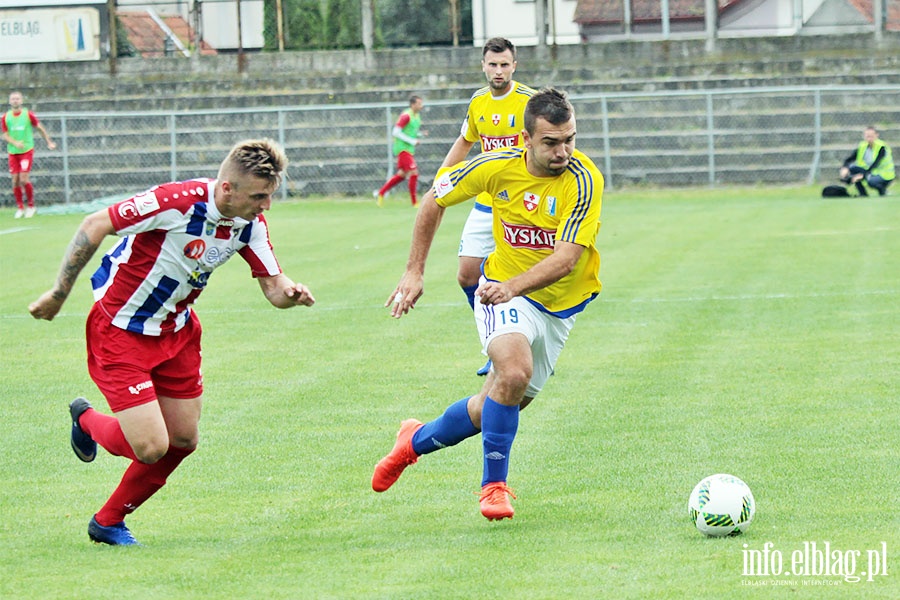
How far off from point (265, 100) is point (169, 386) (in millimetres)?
25069

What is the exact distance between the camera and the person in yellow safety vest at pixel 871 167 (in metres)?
24.4

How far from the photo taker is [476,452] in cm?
716

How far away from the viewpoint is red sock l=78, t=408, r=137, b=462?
5.67 m

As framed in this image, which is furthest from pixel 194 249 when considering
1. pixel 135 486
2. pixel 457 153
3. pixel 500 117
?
pixel 500 117

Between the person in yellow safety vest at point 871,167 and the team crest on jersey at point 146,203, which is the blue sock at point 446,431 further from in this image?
the person in yellow safety vest at point 871,167

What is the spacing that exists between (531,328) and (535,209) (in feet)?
1.74

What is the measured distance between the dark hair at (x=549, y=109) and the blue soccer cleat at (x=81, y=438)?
2362 millimetres

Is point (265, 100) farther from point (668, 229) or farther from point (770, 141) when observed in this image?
point (668, 229)

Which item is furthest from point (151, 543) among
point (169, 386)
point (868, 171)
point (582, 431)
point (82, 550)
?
point (868, 171)

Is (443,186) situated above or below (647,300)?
above

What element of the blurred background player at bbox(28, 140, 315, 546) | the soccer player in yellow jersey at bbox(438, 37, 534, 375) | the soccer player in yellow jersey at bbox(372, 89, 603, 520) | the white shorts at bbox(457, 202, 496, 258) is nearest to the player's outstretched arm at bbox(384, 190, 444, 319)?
the soccer player in yellow jersey at bbox(372, 89, 603, 520)

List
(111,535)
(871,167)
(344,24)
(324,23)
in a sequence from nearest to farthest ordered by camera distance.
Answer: (111,535)
(871,167)
(324,23)
(344,24)

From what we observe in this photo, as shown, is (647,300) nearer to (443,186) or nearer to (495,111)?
(495,111)

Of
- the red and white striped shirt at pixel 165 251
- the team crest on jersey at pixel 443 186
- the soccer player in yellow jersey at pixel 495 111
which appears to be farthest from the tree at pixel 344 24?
the red and white striped shirt at pixel 165 251
